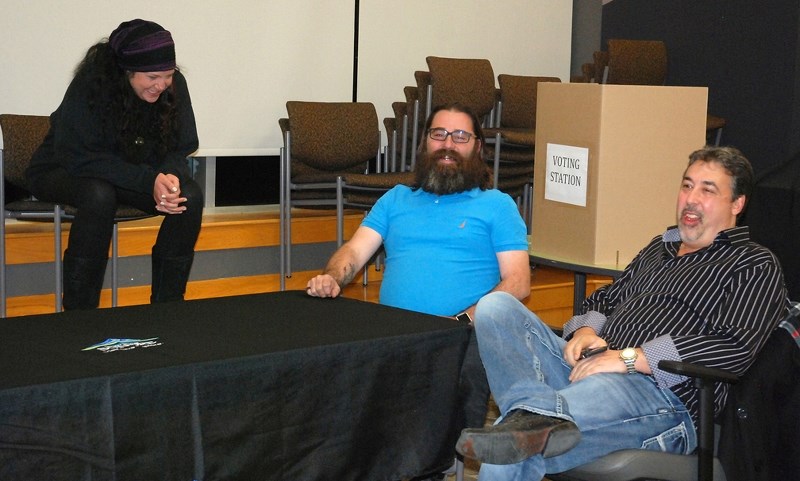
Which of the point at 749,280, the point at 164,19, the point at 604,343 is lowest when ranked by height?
the point at 604,343

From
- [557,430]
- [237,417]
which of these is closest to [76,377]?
[237,417]

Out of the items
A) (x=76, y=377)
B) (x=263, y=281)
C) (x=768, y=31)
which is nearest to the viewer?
(x=76, y=377)

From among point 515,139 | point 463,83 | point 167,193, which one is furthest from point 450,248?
point 463,83

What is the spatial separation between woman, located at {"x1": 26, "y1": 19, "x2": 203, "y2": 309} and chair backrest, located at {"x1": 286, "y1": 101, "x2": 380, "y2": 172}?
137 centimetres

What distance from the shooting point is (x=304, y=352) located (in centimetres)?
182

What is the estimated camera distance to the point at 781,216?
234 centimetres

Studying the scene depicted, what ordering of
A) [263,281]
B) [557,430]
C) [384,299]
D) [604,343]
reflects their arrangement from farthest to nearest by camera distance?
[263,281]
[384,299]
[604,343]
[557,430]

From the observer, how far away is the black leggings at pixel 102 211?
3055 millimetres

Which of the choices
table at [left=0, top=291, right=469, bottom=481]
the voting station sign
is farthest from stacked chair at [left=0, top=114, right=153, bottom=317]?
table at [left=0, top=291, right=469, bottom=481]

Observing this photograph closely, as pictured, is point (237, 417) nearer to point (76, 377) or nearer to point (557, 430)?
point (76, 377)

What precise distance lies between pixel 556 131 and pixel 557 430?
4.54ft

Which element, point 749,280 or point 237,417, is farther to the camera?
point 749,280

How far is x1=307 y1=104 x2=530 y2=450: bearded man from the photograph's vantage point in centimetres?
278

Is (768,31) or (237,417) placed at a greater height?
(768,31)
